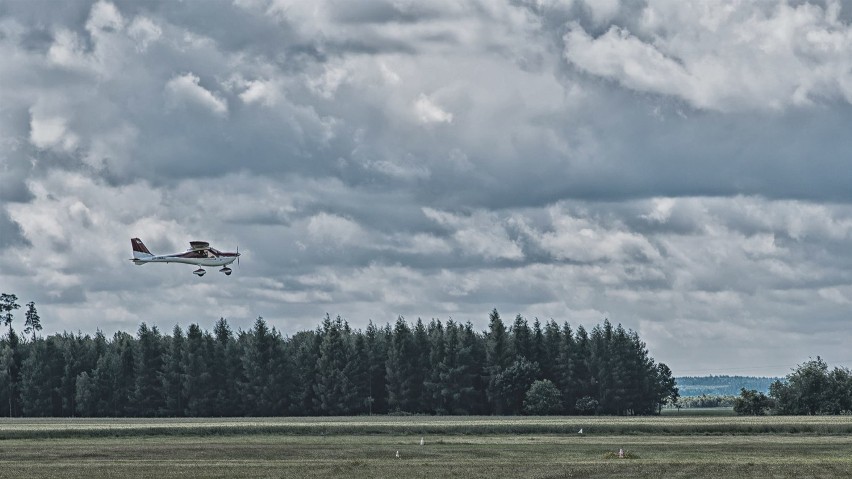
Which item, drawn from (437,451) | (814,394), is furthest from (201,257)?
(814,394)

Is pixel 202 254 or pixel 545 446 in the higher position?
pixel 202 254

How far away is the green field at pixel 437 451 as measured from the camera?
68.8 m

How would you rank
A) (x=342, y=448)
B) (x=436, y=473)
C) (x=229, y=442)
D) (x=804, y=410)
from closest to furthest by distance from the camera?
1. (x=436, y=473)
2. (x=342, y=448)
3. (x=229, y=442)
4. (x=804, y=410)

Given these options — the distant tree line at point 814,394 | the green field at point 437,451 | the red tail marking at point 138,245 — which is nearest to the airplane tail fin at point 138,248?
the red tail marking at point 138,245

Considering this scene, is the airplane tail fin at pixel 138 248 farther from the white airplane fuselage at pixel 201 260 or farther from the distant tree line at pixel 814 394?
the distant tree line at pixel 814 394

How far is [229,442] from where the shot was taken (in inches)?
4156

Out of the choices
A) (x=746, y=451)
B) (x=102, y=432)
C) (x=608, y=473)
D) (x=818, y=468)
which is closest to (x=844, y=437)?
(x=746, y=451)

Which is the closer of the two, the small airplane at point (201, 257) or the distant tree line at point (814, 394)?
the small airplane at point (201, 257)

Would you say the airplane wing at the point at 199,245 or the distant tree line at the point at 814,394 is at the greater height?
the airplane wing at the point at 199,245

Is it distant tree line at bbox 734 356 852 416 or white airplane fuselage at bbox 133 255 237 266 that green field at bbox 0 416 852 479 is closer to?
white airplane fuselage at bbox 133 255 237 266

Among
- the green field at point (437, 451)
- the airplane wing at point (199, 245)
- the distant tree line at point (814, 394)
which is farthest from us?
the distant tree line at point (814, 394)

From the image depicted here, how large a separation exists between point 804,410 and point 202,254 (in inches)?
4283

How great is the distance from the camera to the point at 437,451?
8962 centimetres

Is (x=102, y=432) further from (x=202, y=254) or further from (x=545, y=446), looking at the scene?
(x=545, y=446)
